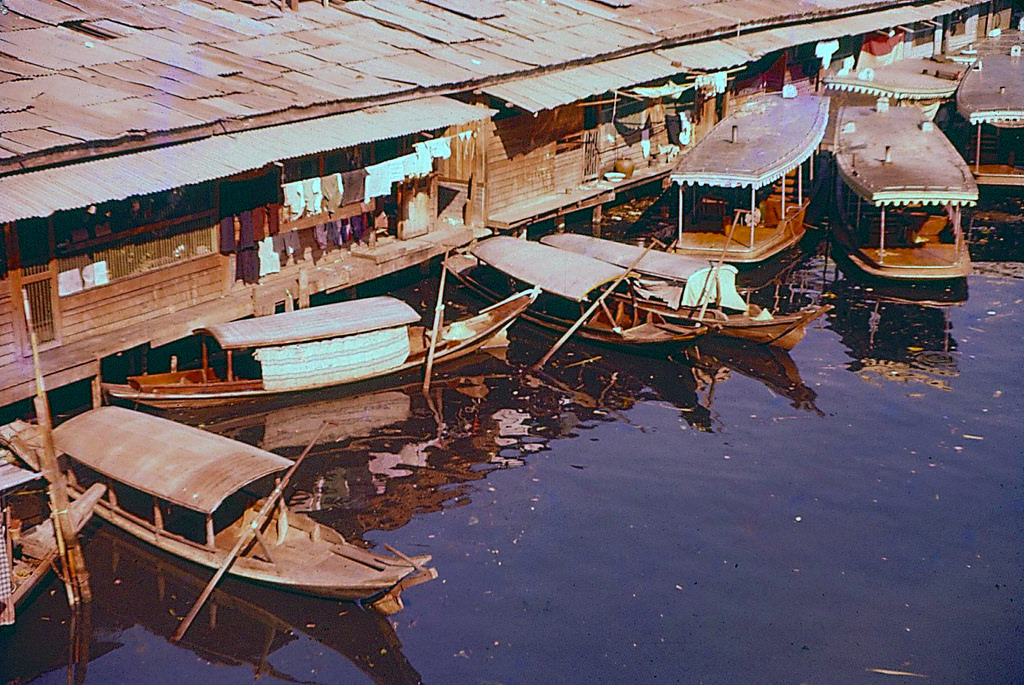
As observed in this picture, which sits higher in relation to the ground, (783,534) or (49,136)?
(49,136)

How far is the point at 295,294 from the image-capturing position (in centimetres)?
2377

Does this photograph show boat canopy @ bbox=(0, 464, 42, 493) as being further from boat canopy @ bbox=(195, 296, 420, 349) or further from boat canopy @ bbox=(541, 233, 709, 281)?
boat canopy @ bbox=(541, 233, 709, 281)

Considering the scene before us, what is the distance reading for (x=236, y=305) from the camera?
22578mm

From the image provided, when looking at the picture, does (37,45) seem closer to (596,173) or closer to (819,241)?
(596,173)

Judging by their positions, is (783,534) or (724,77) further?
(724,77)

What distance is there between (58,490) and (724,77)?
2586 centimetres

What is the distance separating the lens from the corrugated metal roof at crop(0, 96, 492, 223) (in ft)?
60.0

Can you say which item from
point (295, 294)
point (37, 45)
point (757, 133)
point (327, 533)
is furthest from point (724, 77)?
point (327, 533)

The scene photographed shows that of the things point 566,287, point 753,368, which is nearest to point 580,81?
point 566,287

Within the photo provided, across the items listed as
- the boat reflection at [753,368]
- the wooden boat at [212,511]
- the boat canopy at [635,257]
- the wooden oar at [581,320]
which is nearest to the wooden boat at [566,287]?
the wooden oar at [581,320]

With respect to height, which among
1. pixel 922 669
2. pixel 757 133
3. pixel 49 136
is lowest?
pixel 922 669

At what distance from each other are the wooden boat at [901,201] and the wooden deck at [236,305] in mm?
9930

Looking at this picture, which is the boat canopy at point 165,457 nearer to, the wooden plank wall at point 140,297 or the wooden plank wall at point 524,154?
the wooden plank wall at point 140,297

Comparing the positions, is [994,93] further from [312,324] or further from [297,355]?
[297,355]
